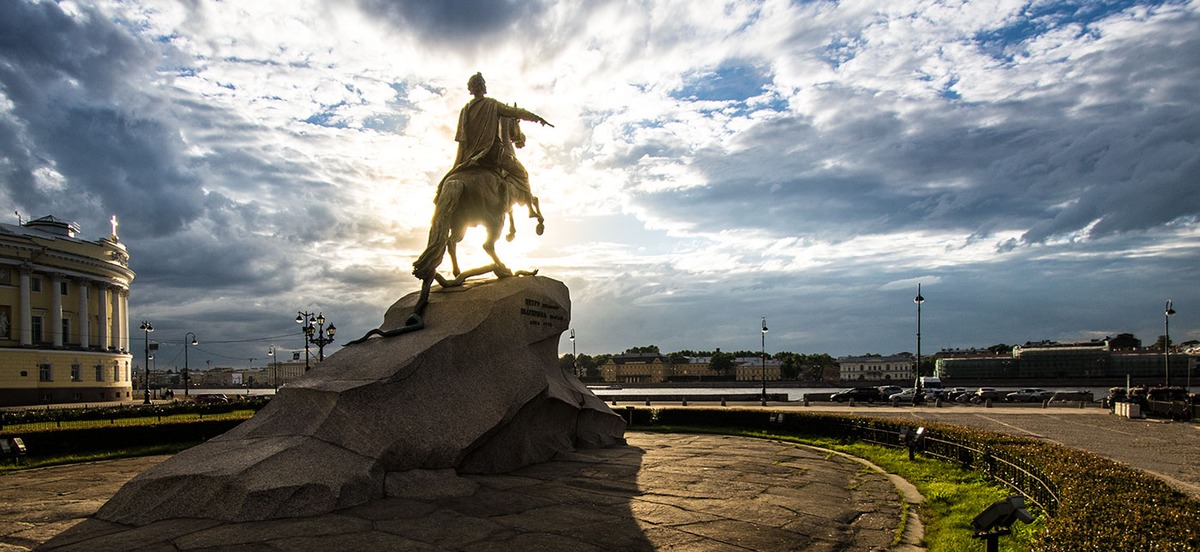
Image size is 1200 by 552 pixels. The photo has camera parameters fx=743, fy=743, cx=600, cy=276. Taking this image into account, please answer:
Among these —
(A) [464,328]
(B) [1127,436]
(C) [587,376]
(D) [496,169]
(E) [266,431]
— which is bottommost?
(C) [587,376]

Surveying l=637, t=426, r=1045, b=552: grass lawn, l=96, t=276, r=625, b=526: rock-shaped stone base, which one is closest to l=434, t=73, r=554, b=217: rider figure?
l=96, t=276, r=625, b=526: rock-shaped stone base

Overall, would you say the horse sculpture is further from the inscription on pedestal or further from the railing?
the railing

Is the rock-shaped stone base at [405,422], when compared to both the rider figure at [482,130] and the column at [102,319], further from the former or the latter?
the column at [102,319]

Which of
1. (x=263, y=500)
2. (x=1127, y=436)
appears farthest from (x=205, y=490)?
(x=1127, y=436)

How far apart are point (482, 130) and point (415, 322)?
157 inches

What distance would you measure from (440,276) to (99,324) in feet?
197

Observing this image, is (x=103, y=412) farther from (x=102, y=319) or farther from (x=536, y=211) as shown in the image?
(x=102, y=319)

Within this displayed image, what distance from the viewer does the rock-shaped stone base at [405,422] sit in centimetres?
812

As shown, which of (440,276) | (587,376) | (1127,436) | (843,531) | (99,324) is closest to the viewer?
(843,531)

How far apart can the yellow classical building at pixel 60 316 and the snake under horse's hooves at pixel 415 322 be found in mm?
51832

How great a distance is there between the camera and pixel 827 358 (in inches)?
6590

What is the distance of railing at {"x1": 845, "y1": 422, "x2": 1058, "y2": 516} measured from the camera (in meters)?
8.34

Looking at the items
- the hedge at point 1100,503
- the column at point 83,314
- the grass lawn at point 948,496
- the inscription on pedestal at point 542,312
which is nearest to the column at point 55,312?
the column at point 83,314

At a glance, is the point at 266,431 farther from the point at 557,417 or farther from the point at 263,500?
the point at 557,417
